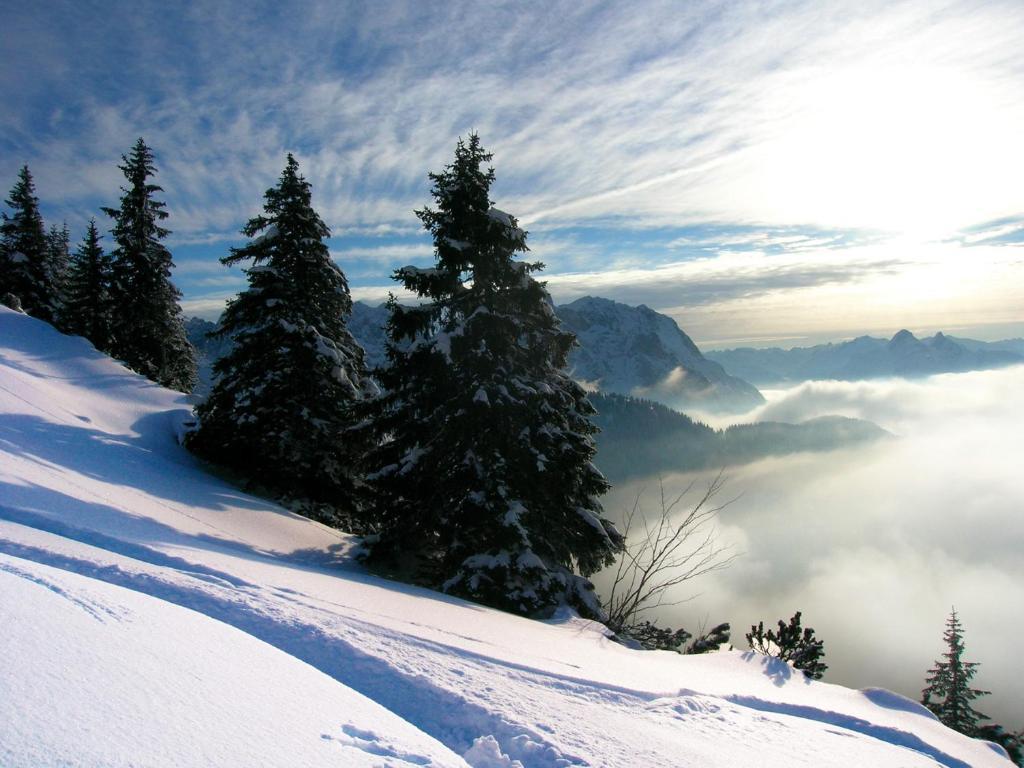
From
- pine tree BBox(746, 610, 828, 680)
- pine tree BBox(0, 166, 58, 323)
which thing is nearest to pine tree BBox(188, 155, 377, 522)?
pine tree BBox(746, 610, 828, 680)

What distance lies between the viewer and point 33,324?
20.1 m

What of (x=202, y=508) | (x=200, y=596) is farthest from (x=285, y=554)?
(x=200, y=596)

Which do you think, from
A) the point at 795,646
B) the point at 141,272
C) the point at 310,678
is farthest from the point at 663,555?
the point at 141,272

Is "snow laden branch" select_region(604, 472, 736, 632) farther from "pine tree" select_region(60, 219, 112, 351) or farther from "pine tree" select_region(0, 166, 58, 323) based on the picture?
"pine tree" select_region(0, 166, 58, 323)

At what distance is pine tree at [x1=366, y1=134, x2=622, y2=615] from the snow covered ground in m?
2.49

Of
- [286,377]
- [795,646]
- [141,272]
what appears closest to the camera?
[795,646]

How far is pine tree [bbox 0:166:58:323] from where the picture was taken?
31250 mm

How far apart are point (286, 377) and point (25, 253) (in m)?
28.3

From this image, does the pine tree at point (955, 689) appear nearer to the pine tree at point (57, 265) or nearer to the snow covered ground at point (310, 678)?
the snow covered ground at point (310, 678)

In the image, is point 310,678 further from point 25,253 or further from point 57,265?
point 57,265

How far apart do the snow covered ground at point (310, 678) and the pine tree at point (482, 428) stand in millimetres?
2486

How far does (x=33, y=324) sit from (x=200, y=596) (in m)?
21.4

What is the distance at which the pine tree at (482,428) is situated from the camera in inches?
480

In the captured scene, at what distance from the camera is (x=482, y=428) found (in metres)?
A: 12.8
